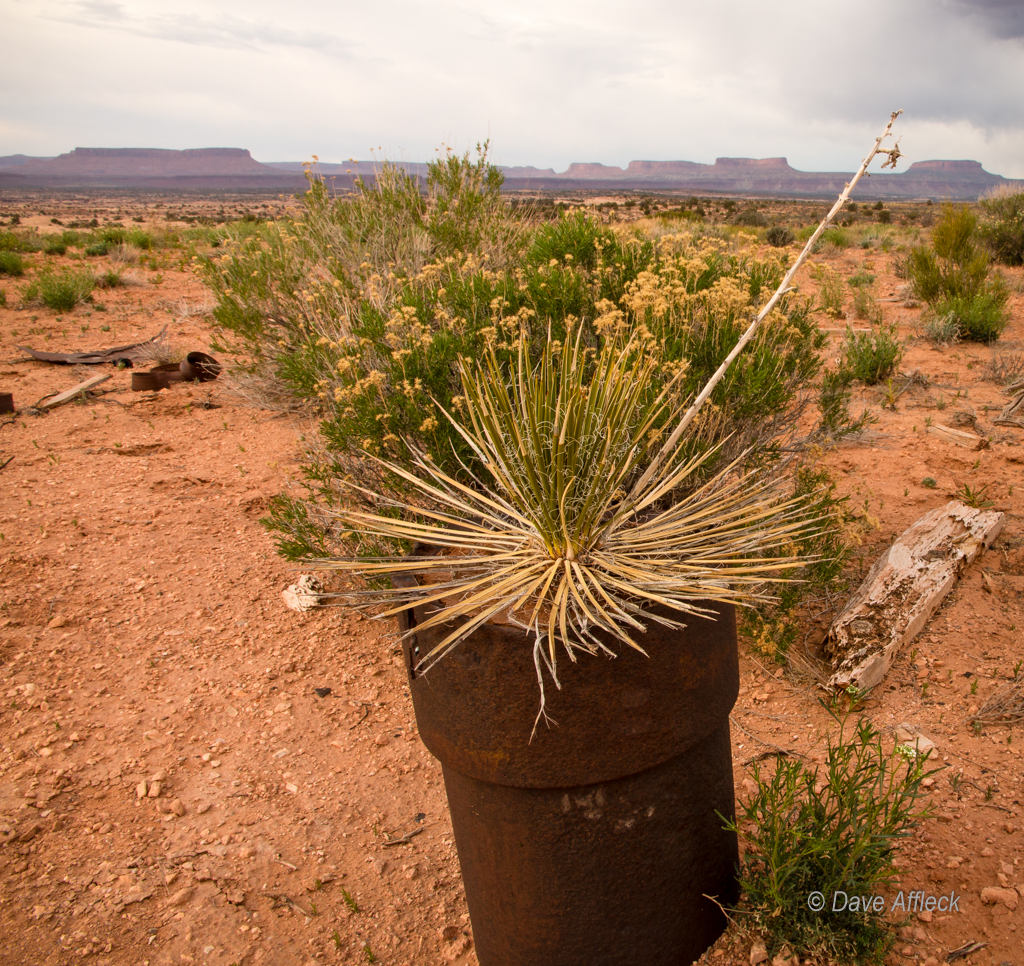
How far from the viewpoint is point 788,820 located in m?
1.81

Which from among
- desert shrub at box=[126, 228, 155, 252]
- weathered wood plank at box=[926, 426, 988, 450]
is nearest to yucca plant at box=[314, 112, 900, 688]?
weathered wood plank at box=[926, 426, 988, 450]

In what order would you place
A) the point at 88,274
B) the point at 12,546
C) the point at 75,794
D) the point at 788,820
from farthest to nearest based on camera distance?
the point at 88,274 → the point at 12,546 → the point at 75,794 → the point at 788,820

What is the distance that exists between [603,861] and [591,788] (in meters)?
0.20

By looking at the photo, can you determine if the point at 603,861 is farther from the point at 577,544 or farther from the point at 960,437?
the point at 960,437

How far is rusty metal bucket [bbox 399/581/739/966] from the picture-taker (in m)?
1.41

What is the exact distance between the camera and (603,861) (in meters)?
1.52

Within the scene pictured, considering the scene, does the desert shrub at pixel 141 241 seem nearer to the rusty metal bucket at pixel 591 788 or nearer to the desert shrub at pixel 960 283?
the desert shrub at pixel 960 283

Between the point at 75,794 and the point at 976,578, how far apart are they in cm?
411

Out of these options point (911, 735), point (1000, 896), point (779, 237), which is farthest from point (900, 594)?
point (779, 237)

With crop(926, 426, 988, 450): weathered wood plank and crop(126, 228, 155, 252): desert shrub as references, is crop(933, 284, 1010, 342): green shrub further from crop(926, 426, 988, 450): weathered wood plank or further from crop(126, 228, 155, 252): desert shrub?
crop(126, 228, 155, 252): desert shrub

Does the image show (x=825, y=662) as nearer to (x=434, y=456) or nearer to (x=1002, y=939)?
(x=1002, y=939)

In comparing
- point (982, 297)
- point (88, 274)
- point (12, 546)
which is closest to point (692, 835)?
point (12, 546)

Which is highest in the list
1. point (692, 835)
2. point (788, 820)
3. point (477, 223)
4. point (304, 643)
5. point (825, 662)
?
point (477, 223)

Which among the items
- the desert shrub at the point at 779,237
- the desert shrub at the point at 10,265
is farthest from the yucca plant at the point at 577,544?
the desert shrub at the point at 779,237
